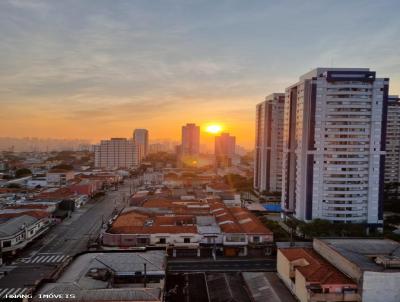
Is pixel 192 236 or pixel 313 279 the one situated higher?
pixel 313 279

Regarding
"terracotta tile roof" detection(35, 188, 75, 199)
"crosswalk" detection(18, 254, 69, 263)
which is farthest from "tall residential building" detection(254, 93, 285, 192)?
"crosswalk" detection(18, 254, 69, 263)

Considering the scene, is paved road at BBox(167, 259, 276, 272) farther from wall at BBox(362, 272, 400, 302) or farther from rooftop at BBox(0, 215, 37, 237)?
rooftop at BBox(0, 215, 37, 237)

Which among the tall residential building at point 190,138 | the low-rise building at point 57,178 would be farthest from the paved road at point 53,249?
the tall residential building at point 190,138

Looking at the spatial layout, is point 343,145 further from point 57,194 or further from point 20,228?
point 57,194

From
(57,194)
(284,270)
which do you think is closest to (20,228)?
(57,194)

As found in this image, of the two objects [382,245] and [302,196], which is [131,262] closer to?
[382,245]

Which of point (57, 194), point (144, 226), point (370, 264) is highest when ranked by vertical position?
point (370, 264)

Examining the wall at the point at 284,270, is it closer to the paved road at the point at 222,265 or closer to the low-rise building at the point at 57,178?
the paved road at the point at 222,265
